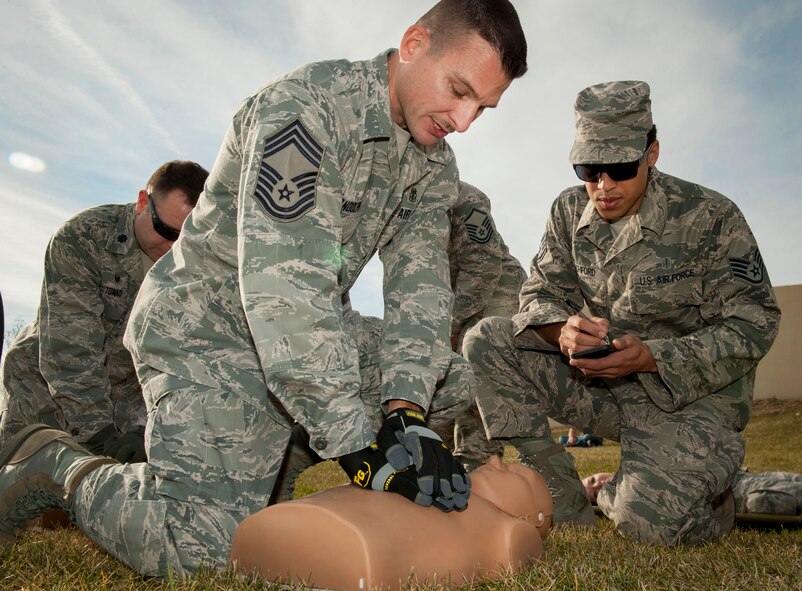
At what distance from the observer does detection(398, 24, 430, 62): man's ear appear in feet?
8.27

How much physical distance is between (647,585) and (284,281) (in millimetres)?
1375

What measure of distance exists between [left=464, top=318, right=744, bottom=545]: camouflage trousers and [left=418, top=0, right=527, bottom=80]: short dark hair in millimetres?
2112

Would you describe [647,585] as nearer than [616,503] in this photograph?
Yes

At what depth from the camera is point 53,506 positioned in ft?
8.59

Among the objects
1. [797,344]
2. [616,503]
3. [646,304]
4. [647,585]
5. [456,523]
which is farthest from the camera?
[797,344]

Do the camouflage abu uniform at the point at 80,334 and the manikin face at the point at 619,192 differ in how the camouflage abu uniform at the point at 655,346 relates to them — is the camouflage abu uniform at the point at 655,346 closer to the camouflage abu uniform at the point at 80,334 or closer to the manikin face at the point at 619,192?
the manikin face at the point at 619,192

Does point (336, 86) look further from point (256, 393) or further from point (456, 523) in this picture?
point (456, 523)

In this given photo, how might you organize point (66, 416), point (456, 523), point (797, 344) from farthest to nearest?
1. point (797, 344)
2. point (66, 416)
3. point (456, 523)

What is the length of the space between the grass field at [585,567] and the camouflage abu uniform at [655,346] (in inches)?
14.9

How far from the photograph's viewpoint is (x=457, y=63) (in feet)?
7.95

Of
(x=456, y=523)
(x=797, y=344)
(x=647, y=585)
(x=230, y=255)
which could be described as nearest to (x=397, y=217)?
(x=230, y=255)

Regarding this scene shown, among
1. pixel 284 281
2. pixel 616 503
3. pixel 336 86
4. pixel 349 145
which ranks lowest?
pixel 616 503

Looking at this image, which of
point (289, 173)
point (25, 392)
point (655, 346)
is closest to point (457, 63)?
point (289, 173)

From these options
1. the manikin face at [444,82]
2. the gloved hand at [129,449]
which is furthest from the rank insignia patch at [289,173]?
the gloved hand at [129,449]
